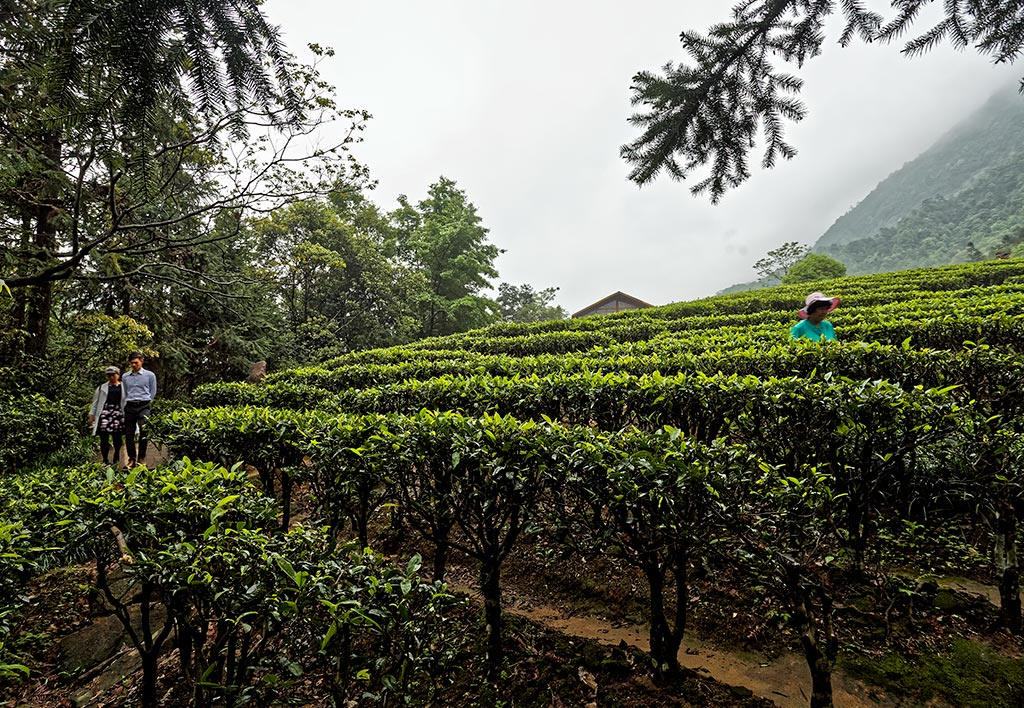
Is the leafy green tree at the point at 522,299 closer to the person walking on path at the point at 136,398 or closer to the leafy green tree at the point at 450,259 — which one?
the leafy green tree at the point at 450,259

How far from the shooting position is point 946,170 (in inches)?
4862

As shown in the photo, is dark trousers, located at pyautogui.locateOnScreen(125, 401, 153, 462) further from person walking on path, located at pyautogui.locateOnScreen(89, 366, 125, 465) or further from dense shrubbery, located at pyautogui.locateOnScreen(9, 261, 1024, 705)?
dense shrubbery, located at pyautogui.locateOnScreen(9, 261, 1024, 705)

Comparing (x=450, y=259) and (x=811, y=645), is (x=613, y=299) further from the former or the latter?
(x=811, y=645)

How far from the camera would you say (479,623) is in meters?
3.08

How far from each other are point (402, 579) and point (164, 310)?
14.6 m

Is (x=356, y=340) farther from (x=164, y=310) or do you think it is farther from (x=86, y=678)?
(x=86, y=678)

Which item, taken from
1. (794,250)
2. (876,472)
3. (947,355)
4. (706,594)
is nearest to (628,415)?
(706,594)

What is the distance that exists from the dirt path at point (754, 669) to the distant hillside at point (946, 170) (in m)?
127

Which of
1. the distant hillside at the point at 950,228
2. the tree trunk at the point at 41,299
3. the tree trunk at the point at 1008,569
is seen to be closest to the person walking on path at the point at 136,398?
the tree trunk at the point at 41,299

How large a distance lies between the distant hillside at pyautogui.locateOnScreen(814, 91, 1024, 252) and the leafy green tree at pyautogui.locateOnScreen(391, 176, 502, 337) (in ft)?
349

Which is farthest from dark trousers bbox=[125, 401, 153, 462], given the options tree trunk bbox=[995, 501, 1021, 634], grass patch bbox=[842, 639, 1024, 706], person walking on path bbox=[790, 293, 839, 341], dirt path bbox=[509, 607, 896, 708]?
person walking on path bbox=[790, 293, 839, 341]

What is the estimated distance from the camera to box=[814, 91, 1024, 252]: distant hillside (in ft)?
363

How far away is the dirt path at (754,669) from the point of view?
87.3 inches

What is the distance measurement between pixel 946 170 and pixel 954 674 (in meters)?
182
